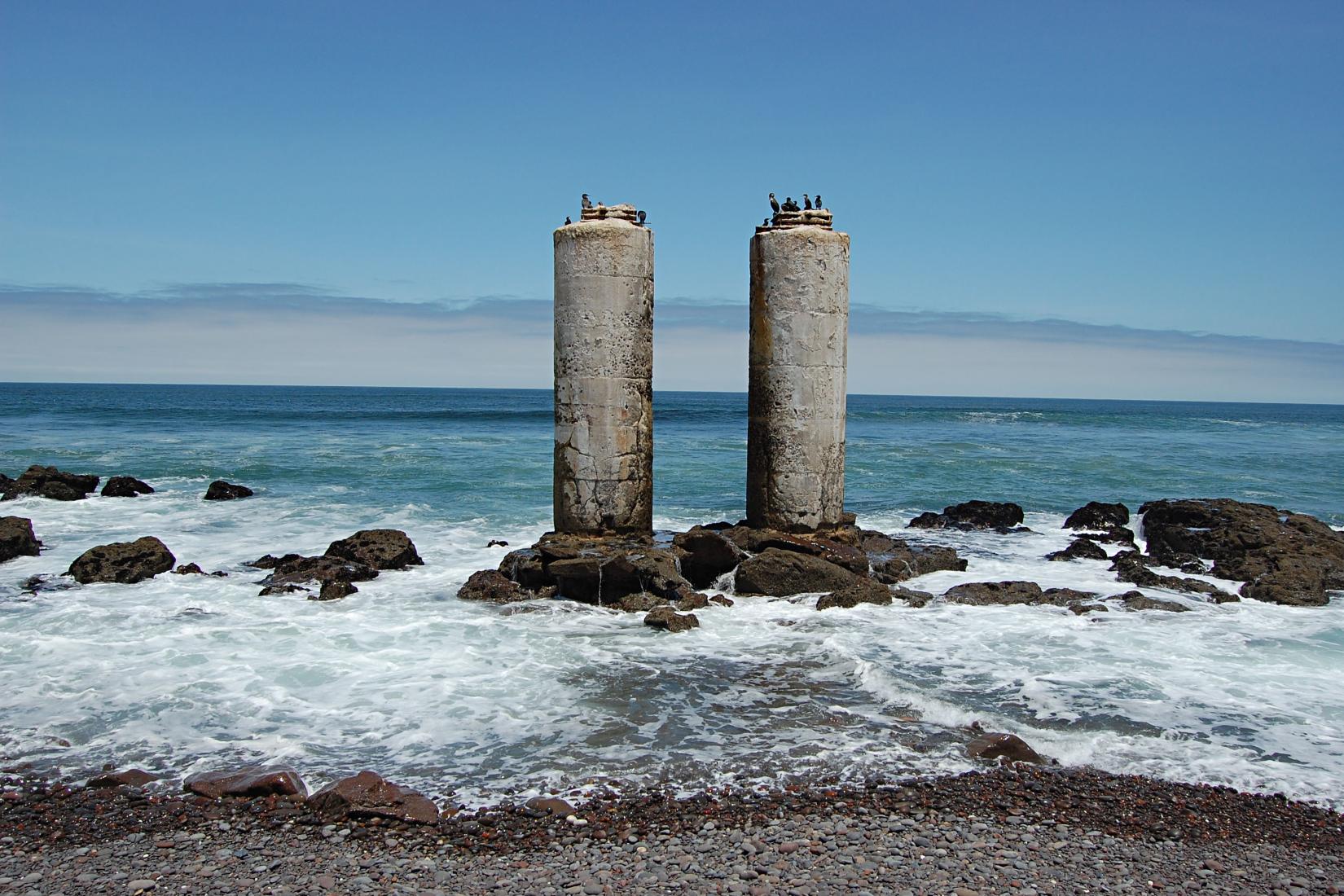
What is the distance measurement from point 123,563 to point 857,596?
10.2 metres

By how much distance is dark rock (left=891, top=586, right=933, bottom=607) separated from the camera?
13.1 m

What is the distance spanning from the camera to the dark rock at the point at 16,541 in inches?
615

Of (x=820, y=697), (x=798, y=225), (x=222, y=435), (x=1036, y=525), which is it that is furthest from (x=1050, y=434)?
(x=820, y=697)

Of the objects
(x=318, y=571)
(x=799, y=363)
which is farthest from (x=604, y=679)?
(x=318, y=571)

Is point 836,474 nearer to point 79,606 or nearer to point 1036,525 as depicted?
point 1036,525

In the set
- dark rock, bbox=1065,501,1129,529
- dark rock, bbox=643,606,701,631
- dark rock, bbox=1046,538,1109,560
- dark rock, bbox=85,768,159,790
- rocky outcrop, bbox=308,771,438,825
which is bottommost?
dark rock, bbox=85,768,159,790

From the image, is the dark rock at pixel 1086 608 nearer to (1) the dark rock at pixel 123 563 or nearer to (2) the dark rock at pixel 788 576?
(2) the dark rock at pixel 788 576

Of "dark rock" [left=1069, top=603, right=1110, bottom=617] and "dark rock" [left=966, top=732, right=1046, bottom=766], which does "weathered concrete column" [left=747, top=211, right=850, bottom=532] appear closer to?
"dark rock" [left=1069, top=603, right=1110, bottom=617]

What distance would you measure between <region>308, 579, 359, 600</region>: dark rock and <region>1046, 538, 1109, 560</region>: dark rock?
1109cm

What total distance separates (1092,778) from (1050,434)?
53.4 metres

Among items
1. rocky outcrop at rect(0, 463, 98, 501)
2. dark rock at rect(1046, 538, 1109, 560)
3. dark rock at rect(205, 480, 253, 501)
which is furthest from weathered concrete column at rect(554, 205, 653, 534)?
rocky outcrop at rect(0, 463, 98, 501)

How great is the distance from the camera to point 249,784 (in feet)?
22.6

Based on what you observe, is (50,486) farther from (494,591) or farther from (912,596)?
(912,596)

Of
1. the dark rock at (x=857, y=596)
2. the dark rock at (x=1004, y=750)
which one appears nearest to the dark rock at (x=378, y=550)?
the dark rock at (x=857, y=596)
